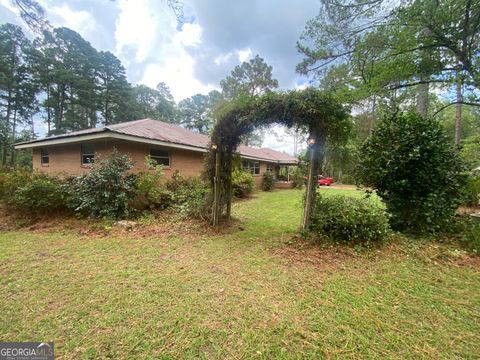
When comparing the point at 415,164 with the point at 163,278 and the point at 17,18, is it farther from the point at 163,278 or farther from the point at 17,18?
the point at 17,18

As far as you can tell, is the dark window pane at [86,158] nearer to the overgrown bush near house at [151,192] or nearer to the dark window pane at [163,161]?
the dark window pane at [163,161]

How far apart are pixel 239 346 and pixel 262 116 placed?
4305 mm

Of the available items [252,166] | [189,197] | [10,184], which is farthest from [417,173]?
[252,166]

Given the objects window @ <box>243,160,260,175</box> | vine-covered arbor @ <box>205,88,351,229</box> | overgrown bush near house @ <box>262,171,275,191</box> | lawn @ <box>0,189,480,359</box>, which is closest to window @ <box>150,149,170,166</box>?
vine-covered arbor @ <box>205,88,351,229</box>

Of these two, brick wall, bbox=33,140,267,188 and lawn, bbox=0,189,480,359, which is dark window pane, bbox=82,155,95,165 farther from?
lawn, bbox=0,189,480,359

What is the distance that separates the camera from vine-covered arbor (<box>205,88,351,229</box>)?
14.3ft

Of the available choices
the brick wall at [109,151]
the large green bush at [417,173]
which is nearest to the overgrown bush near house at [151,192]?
the brick wall at [109,151]

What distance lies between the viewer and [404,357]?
72.9 inches

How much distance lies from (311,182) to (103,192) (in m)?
6.32

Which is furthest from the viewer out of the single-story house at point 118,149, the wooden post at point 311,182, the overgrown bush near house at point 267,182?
the overgrown bush near house at point 267,182

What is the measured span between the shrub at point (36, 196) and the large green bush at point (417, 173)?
369 inches

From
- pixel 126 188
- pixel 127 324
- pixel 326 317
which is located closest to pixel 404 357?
pixel 326 317

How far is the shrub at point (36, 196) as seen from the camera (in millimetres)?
6312

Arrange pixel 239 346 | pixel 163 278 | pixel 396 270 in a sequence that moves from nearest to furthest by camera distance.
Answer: pixel 239 346 < pixel 163 278 < pixel 396 270
